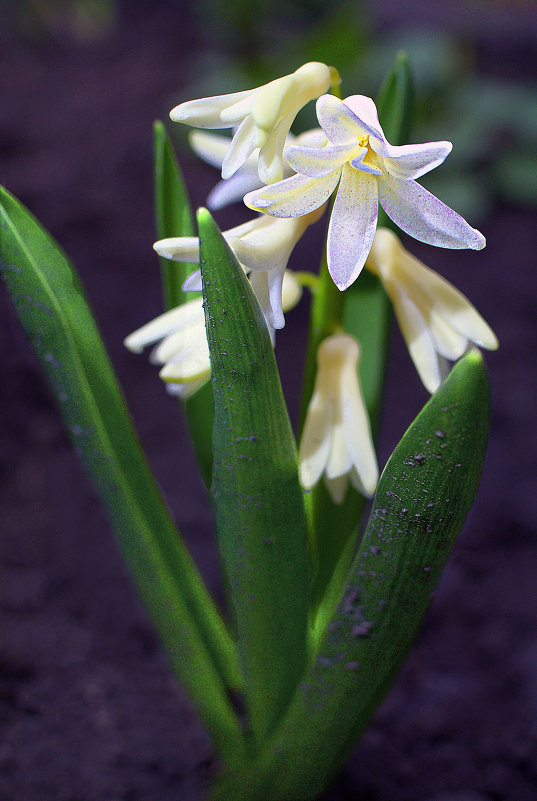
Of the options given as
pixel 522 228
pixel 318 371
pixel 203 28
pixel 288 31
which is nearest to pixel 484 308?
pixel 522 228

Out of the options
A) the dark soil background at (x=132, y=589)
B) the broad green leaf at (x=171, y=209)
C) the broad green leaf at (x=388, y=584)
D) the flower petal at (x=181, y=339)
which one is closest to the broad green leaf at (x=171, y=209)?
the broad green leaf at (x=171, y=209)

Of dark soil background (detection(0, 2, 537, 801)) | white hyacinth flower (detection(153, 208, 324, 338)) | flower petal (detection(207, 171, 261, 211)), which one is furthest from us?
dark soil background (detection(0, 2, 537, 801))

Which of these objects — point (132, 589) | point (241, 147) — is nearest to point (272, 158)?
point (241, 147)

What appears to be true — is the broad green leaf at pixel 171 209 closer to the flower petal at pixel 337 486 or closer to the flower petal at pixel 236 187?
the flower petal at pixel 236 187

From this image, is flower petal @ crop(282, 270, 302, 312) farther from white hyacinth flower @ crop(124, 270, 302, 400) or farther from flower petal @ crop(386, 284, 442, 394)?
flower petal @ crop(386, 284, 442, 394)

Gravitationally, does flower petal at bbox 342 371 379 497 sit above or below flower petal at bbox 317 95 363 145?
below

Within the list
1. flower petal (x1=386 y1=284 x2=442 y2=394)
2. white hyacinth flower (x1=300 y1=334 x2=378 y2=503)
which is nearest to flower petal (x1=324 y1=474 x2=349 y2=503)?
white hyacinth flower (x1=300 y1=334 x2=378 y2=503)
